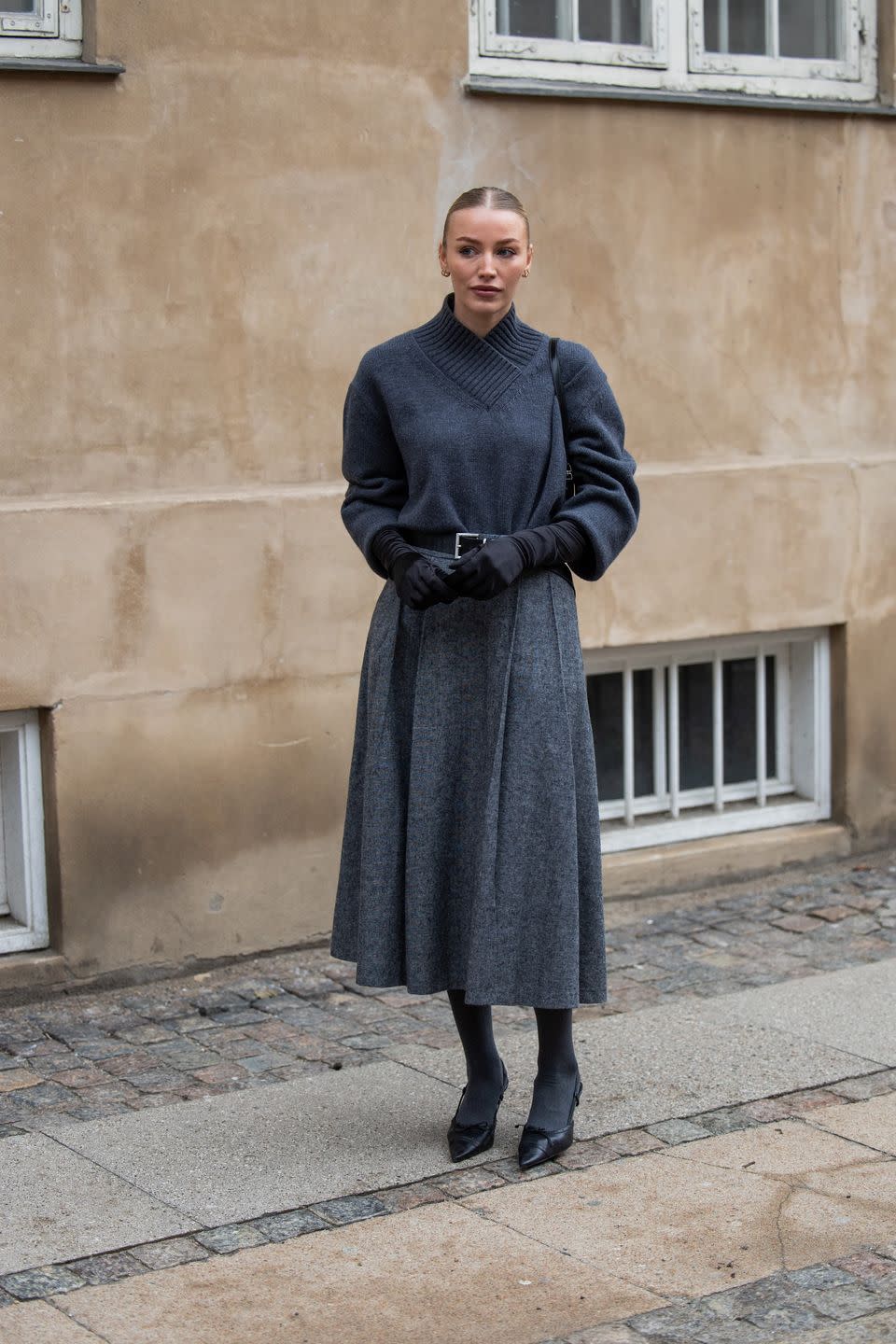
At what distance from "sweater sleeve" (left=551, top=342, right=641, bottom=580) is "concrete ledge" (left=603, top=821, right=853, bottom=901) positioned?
2.44 meters

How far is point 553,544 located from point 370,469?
0.49m

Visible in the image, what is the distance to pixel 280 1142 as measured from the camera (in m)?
4.50

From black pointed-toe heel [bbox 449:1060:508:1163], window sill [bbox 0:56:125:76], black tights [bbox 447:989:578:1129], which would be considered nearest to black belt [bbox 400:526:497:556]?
black tights [bbox 447:989:578:1129]

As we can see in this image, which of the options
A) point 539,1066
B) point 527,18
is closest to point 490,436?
point 539,1066

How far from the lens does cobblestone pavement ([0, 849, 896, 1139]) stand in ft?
16.4

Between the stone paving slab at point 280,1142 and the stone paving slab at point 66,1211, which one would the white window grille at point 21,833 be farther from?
the stone paving slab at point 66,1211

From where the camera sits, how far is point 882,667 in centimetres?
719

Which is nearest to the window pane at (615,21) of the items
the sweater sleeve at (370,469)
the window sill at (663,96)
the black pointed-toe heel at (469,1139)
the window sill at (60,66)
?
the window sill at (663,96)

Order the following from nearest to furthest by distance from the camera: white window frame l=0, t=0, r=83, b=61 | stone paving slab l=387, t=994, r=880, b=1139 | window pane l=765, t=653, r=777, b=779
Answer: stone paving slab l=387, t=994, r=880, b=1139 < white window frame l=0, t=0, r=83, b=61 < window pane l=765, t=653, r=777, b=779

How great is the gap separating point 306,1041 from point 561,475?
74.1 inches

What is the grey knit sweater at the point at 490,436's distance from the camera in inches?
167

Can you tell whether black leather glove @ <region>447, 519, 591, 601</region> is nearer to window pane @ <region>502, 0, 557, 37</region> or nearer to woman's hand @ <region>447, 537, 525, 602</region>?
woman's hand @ <region>447, 537, 525, 602</region>

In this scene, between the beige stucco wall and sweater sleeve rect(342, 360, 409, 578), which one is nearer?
sweater sleeve rect(342, 360, 409, 578)

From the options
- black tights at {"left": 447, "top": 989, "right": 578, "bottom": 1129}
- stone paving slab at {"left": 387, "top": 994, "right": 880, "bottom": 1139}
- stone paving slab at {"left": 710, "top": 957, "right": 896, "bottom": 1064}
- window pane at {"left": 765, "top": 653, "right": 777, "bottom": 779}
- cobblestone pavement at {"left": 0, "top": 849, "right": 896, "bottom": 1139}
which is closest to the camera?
black tights at {"left": 447, "top": 989, "right": 578, "bottom": 1129}
